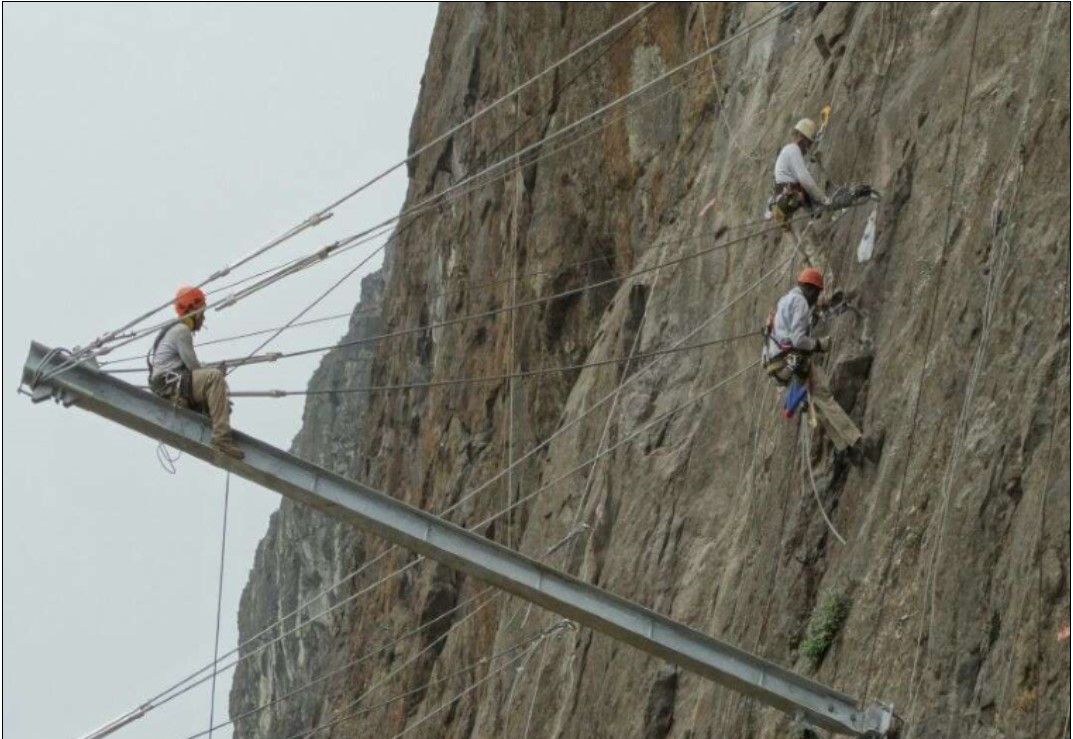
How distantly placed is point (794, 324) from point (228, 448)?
4414 mm

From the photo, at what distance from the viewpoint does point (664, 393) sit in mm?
24500

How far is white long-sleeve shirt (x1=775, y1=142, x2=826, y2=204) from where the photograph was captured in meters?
20.2

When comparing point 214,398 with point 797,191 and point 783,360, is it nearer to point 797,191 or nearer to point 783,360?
point 783,360

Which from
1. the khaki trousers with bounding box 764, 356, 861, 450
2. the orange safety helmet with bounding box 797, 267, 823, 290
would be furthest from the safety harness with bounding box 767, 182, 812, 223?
the khaki trousers with bounding box 764, 356, 861, 450

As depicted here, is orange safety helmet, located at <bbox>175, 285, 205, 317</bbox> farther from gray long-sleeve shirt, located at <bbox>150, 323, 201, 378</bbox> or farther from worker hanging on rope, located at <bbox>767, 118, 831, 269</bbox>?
worker hanging on rope, located at <bbox>767, 118, 831, 269</bbox>

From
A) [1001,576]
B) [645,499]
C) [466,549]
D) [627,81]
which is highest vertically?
[627,81]

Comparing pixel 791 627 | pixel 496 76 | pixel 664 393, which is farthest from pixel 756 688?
pixel 496 76

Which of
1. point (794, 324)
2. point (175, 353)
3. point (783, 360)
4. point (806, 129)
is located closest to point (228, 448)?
point (175, 353)

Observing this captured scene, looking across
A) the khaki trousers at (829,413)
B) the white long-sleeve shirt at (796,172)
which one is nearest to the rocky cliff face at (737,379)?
the khaki trousers at (829,413)

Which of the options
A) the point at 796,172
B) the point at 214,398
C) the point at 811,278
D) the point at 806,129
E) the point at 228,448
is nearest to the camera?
the point at 228,448

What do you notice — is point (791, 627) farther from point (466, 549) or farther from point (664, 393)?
point (664, 393)

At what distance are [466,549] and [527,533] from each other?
12074mm

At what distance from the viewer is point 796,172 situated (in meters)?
20.2

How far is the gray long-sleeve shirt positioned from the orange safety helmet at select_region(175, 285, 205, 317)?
0.18 meters
